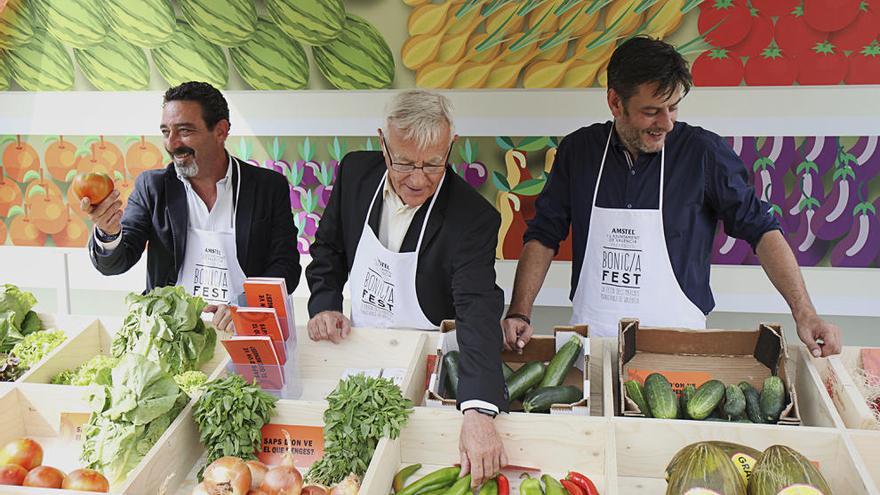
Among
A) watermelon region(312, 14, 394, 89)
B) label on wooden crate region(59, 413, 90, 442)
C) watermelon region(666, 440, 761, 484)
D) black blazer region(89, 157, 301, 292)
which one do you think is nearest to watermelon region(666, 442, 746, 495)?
watermelon region(666, 440, 761, 484)

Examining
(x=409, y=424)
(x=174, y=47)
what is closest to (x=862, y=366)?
(x=409, y=424)

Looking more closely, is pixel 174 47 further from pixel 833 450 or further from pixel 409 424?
pixel 833 450

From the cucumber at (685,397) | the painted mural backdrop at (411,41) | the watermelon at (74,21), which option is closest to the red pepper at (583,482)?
the cucumber at (685,397)

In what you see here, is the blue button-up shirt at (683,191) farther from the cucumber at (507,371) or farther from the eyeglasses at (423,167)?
the eyeglasses at (423,167)

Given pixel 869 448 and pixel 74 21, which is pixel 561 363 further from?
pixel 74 21

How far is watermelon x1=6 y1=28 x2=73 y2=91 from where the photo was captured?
5410 millimetres

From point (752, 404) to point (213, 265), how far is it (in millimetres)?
2685

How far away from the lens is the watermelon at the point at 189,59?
5203mm

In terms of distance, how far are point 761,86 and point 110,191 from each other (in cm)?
361

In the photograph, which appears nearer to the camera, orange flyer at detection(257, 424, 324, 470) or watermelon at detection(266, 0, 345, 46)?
orange flyer at detection(257, 424, 324, 470)

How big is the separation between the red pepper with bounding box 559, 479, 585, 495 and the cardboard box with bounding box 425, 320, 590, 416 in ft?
0.80

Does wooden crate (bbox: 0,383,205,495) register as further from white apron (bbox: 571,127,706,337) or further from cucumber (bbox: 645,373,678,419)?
white apron (bbox: 571,127,706,337)

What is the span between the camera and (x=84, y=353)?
130 inches

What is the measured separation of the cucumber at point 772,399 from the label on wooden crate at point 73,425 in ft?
7.71
